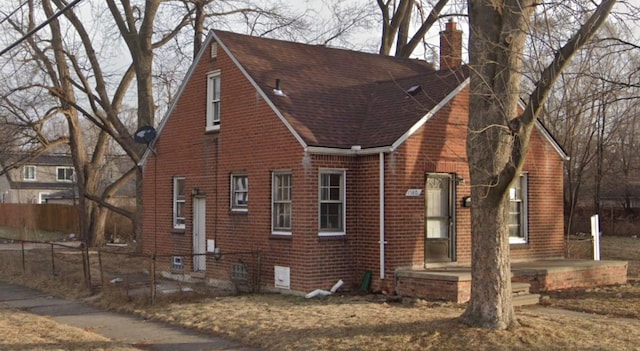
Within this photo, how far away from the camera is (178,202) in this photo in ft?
64.3

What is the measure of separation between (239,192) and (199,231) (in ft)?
6.72

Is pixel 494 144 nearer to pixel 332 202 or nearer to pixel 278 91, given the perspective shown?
pixel 332 202

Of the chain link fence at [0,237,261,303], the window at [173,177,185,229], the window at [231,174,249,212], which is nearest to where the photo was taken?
the chain link fence at [0,237,261,303]

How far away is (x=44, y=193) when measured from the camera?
245ft

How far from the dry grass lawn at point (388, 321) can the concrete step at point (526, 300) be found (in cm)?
22

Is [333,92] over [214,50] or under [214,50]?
under

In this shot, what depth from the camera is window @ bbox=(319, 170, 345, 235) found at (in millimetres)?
15508

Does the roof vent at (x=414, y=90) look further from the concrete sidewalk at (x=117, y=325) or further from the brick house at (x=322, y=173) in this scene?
the concrete sidewalk at (x=117, y=325)

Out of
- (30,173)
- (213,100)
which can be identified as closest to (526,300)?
(213,100)

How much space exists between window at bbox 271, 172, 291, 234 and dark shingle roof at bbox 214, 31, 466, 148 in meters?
1.37

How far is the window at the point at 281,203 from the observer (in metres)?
15.9

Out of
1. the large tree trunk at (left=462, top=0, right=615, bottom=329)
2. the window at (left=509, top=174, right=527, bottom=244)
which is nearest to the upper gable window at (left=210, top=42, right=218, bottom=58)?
the window at (left=509, top=174, right=527, bottom=244)

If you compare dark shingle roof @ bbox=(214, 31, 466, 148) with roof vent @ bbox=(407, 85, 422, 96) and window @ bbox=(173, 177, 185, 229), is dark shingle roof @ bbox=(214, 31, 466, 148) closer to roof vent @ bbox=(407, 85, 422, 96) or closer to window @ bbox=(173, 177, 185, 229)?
roof vent @ bbox=(407, 85, 422, 96)

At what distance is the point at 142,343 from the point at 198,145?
26.9ft
